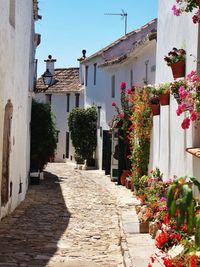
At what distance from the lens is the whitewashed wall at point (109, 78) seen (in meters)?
20.4

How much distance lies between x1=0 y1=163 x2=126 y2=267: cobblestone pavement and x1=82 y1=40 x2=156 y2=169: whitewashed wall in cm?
625

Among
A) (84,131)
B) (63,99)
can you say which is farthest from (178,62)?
(63,99)

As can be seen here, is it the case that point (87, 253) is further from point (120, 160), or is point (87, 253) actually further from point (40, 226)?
point (120, 160)

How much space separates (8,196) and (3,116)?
2085 mm

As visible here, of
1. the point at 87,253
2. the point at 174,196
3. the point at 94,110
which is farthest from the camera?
the point at 94,110

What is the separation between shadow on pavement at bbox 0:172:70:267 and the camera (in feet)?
24.9

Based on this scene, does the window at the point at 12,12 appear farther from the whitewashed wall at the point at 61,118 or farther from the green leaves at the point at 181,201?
the whitewashed wall at the point at 61,118

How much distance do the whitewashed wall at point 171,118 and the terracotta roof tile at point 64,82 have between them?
27745 mm

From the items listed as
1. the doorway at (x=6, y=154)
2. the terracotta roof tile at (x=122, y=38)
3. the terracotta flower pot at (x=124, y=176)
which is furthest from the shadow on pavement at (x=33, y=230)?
the terracotta roof tile at (x=122, y=38)

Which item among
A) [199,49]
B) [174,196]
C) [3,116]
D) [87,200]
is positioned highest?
[199,49]

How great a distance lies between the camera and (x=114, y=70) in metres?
28.3

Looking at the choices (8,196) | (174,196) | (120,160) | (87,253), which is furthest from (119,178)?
(174,196)

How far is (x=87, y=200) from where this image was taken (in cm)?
1574

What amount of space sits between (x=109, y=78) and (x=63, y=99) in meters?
12.2
